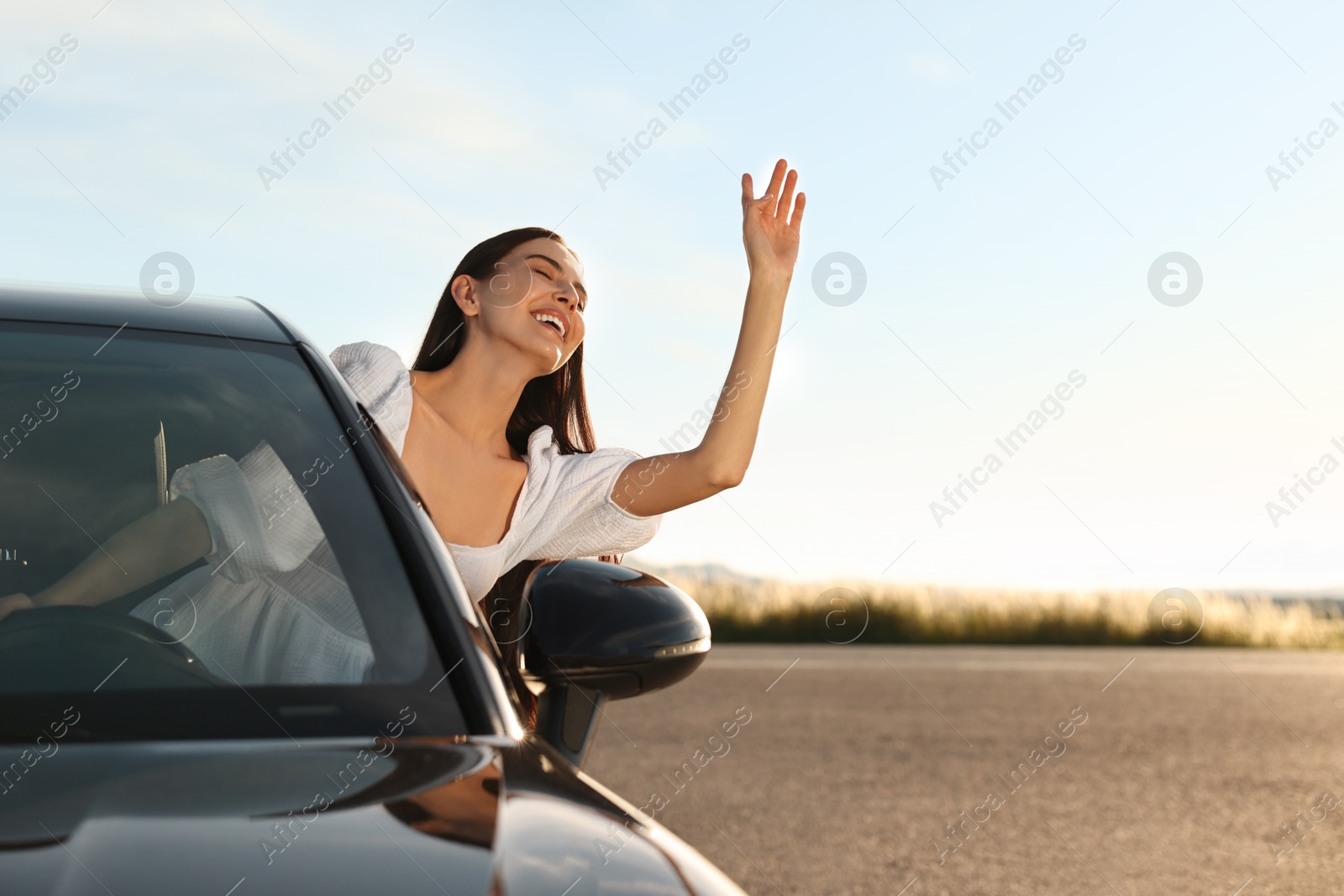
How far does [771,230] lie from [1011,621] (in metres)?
18.5

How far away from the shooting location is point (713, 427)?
3.29 m

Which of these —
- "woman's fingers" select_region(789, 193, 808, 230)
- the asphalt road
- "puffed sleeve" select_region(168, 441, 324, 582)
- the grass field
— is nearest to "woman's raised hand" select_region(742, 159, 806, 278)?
"woman's fingers" select_region(789, 193, 808, 230)

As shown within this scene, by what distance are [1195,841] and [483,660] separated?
5157 millimetres

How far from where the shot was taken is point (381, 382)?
3295 mm

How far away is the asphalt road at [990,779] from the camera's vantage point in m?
5.04

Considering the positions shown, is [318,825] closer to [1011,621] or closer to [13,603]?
[13,603]

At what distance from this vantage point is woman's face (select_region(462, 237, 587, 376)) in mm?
3545

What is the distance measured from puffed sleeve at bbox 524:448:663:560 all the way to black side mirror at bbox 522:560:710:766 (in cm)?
136

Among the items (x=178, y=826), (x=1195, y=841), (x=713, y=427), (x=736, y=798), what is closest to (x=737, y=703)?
(x=736, y=798)

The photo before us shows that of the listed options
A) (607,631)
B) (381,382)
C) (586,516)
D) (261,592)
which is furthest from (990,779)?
(261,592)

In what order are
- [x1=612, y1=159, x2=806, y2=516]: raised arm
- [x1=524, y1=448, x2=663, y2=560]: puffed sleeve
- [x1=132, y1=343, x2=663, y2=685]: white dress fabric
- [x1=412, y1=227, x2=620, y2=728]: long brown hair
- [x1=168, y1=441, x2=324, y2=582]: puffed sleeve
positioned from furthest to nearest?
[x1=412, y1=227, x2=620, y2=728]: long brown hair → [x1=524, y1=448, x2=663, y2=560]: puffed sleeve → [x1=612, y1=159, x2=806, y2=516]: raised arm → [x1=168, y1=441, x2=324, y2=582]: puffed sleeve → [x1=132, y1=343, x2=663, y2=685]: white dress fabric

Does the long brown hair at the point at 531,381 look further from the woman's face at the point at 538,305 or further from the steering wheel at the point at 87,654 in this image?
the steering wheel at the point at 87,654

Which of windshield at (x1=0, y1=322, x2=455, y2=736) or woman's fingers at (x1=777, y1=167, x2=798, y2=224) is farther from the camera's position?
woman's fingers at (x1=777, y1=167, x2=798, y2=224)

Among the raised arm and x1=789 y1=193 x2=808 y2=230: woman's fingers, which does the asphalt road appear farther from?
x1=789 y1=193 x2=808 y2=230: woman's fingers
